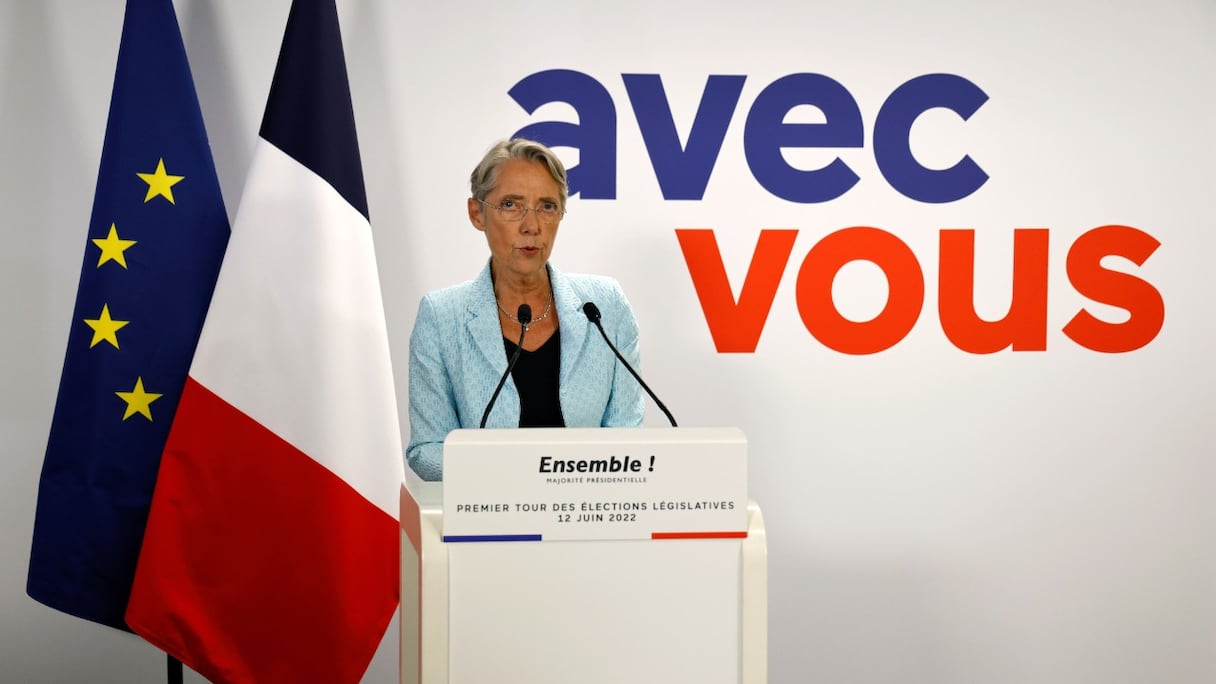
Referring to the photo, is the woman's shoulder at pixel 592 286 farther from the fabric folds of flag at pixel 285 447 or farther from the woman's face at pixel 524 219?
the fabric folds of flag at pixel 285 447

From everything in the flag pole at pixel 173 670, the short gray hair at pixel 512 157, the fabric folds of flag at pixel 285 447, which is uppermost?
the short gray hair at pixel 512 157

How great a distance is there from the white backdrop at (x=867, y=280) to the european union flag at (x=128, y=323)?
15.7 inches

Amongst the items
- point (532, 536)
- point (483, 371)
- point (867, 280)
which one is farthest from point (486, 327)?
point (867, 280)

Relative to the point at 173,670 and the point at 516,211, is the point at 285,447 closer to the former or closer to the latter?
the point at 173,670

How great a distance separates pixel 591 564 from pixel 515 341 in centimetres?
82

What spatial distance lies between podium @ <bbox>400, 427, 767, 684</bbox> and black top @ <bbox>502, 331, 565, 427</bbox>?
65 centimetres

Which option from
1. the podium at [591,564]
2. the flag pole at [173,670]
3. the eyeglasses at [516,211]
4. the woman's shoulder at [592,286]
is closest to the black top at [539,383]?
the woman's shoulder at [592,286]

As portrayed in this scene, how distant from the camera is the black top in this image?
2.02 meters

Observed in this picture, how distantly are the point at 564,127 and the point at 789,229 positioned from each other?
28.1 inches

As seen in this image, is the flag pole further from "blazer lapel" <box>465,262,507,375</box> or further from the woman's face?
the woman's face

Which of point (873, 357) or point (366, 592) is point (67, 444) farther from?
point (873, 357)

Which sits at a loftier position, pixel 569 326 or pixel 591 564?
pixel 569 326

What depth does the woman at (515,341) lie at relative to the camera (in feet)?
6.59

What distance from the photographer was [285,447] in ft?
8.38
